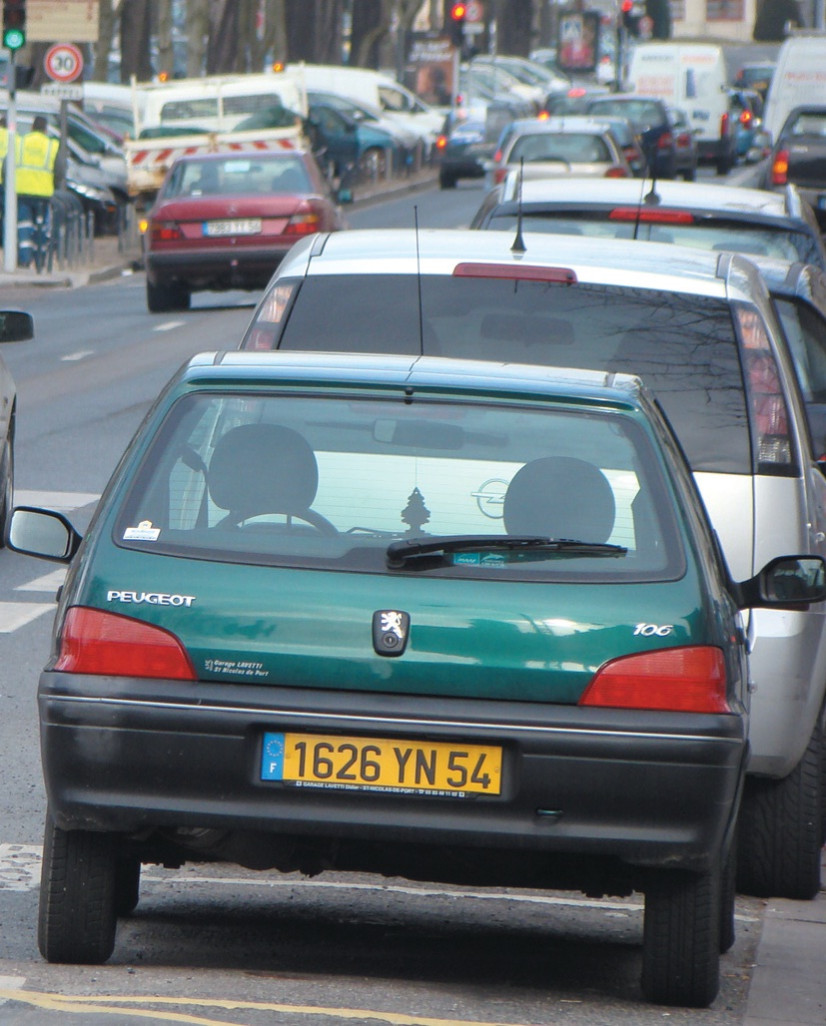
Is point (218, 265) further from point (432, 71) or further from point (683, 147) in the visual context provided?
point (432, 71)

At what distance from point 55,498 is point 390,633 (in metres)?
Answer: 9.21

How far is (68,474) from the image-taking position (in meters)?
14.8

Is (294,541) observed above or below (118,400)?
above

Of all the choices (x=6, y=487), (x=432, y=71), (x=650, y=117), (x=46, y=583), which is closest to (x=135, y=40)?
(x=432, y=71)

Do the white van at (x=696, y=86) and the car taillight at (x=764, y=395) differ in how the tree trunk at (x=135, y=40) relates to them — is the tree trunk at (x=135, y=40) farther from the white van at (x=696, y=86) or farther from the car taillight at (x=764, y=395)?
the car taillight at (x=764, y=395)

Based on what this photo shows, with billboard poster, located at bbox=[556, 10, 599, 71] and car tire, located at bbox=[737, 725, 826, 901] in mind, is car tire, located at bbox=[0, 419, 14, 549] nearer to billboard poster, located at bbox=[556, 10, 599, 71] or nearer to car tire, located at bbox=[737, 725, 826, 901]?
car tire, located at bbox=[737, 725, 826, 901]

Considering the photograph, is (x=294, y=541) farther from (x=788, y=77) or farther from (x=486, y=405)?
(x=788, y=77)

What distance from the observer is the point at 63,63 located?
104 ft

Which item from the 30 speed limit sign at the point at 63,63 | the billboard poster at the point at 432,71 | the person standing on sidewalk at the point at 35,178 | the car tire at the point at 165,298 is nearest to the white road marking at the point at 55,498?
the car tire at the point at 165,298

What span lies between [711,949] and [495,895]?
1528 mm

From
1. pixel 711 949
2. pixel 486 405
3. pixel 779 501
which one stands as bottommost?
pixel 711 949

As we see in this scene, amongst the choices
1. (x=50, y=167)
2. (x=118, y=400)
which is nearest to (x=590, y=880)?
(x=118, y=400)

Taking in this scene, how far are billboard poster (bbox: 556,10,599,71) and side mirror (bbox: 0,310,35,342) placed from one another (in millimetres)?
90236

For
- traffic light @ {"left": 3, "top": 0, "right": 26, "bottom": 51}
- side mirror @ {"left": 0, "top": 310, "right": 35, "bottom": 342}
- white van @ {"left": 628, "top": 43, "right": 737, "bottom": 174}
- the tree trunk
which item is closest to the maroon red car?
traffic light @ {"left": 3, "top": 0, "right": 26, "bottom": 51}
